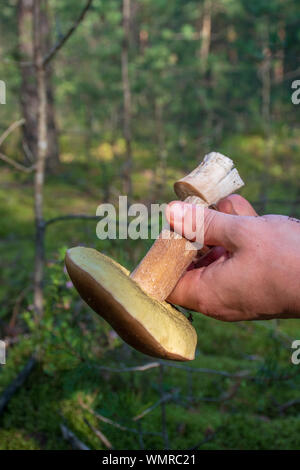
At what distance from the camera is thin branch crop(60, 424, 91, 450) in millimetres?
1501

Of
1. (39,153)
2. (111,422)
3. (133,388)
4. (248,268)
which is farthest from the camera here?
(39,153)

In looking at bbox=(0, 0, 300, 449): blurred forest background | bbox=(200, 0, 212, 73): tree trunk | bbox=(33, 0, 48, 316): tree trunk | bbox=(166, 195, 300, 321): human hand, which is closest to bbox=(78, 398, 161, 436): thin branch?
bbox=(0, 0, 300, 449): blurred forest background

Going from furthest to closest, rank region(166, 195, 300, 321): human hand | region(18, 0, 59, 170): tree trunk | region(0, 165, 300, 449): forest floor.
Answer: region(18, 0, 59, 170): tree trunk < region(0, 165, 300, 449): forest floor < region(166, 195, 300, 321): human hand

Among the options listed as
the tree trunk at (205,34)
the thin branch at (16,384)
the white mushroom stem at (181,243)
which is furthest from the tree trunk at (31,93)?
the tree trunk at (205,34)

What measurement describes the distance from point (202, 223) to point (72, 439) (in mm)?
1149

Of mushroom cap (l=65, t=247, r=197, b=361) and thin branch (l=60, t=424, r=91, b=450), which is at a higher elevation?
mushroom cap (l=65, t=247, r=197, b=361)

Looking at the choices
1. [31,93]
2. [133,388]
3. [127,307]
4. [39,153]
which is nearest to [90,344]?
[133,388]

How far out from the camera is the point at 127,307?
0.68 meters

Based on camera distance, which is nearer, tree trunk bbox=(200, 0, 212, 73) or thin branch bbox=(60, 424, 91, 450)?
thin branch bbox=(60, 424, 91, 450)

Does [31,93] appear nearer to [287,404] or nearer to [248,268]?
[287,404]

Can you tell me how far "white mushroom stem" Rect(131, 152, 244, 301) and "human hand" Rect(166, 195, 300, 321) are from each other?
3cm

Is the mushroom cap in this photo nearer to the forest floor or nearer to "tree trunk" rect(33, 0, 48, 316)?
the forest floor

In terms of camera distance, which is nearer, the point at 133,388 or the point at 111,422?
the point at 111,422
